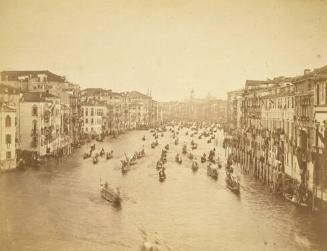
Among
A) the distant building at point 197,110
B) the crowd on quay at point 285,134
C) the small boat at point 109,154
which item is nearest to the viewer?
the crowd on quay at point 285,134

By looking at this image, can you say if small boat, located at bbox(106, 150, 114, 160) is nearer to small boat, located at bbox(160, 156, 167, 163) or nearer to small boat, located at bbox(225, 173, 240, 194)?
small boat, located at bbox(160, 156, 167, 163)

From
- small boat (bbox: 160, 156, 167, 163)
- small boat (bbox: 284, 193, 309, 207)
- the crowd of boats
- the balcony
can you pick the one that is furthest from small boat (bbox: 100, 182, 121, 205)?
small boat (bbox: 284, 193, 309, 207)

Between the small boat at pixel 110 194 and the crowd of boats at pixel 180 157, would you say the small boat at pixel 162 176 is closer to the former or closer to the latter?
the crowd of boats at pixel 180 157

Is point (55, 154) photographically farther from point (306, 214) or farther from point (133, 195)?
point (306, 214)

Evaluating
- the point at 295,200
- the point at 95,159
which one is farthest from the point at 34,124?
the point at 295,200

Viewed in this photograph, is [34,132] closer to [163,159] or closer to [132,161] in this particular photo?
[132,161]

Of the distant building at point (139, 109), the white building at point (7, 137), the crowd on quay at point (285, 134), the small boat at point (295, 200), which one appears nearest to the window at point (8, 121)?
the white building at point (7, 137)

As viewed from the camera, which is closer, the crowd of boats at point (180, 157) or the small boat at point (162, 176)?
the crowd of boats at point (180, 157)
